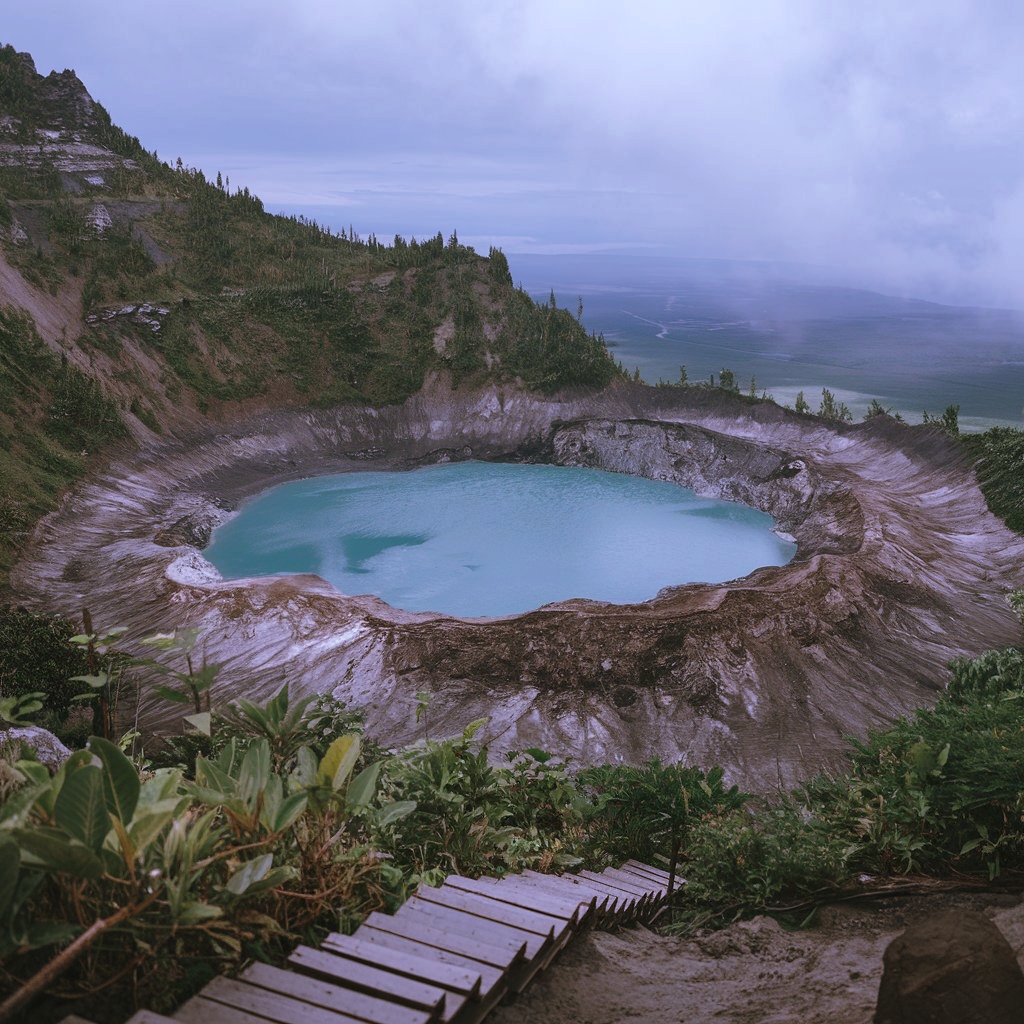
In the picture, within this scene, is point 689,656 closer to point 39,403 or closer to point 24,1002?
point 24,1002

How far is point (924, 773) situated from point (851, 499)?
2857 cm

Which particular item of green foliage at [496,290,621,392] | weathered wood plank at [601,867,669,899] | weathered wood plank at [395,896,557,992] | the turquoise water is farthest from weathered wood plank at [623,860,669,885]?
green foliage at [496,290,621,392]

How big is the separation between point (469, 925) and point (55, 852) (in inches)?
82.4

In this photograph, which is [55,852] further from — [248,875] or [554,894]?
[554,894]

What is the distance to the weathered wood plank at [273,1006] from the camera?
3.11m

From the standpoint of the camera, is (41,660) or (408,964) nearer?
(408,964)

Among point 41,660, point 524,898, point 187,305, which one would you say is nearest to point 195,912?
point 524,898

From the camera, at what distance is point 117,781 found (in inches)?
137

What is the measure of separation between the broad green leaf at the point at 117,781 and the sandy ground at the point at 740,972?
78.9 inches

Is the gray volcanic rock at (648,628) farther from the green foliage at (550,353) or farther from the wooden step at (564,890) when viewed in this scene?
the green foliage at (550,353)

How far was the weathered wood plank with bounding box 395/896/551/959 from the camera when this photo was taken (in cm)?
412

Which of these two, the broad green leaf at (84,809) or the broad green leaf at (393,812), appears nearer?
the broad green leaf at (84,809)

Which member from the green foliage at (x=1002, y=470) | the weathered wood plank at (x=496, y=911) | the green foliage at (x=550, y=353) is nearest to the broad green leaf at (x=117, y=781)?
the weathered wood plank at (x=496, y=911)

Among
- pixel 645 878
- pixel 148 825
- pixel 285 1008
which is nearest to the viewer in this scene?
pixel 285 1008
